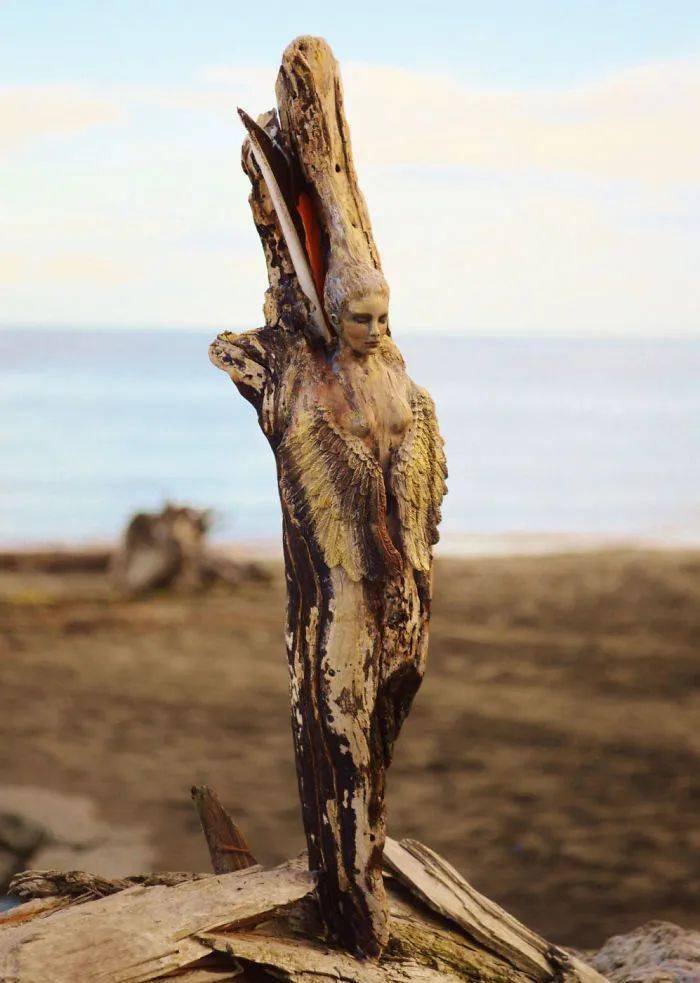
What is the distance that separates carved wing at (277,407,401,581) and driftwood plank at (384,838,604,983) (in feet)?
3.25

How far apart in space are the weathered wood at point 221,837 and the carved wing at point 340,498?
46.1 inches

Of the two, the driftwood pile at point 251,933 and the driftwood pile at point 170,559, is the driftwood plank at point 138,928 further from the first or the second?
the driftwood pile at point 170,559

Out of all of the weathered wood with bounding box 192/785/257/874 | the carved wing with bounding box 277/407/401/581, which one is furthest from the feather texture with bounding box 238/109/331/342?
the weathered wood with bounding box 192/785/257/874

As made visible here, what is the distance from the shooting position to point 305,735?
9.70 ft

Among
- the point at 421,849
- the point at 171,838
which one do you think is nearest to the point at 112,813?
the point at 171,838

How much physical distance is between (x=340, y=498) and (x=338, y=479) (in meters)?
0.05

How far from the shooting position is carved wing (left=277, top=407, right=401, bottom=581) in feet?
9.46

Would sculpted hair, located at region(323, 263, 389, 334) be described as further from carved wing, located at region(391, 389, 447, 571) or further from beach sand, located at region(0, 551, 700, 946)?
beach sand, located at region(0, 551, 700, 946)

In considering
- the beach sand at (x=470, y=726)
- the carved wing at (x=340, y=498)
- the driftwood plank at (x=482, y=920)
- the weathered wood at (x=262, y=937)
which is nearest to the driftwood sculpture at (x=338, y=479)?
the carved wing at (x=340, y=498)

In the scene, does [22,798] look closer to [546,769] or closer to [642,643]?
[546,769]

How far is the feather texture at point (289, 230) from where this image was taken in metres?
3.00

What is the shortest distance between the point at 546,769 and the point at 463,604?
10.3ft

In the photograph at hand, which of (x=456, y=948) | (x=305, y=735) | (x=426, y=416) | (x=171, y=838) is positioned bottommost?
(x=171, y=838)

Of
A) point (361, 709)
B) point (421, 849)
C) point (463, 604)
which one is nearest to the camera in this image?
point (361, 709)
